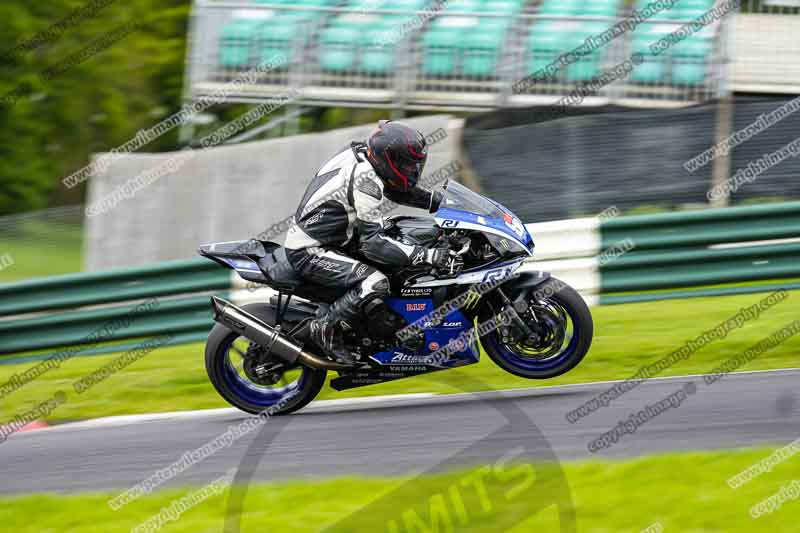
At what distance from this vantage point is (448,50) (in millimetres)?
13469

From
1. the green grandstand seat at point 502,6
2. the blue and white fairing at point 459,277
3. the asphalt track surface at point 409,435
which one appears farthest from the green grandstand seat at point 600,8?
the asphalt track surface at point 409,435

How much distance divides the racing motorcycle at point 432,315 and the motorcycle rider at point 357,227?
0.11 m

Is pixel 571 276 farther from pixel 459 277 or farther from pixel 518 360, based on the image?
pixel 459 277

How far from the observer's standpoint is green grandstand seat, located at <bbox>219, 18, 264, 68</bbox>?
13992 mm

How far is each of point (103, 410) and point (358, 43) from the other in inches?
254

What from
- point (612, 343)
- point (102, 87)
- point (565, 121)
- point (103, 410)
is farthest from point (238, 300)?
point (102, 87)

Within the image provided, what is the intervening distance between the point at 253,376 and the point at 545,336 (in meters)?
2.08

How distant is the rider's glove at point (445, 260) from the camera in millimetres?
7348

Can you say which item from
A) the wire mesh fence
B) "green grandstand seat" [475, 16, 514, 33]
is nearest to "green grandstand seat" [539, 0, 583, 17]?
"green grandstand seat" [475, 16, 514, 33]

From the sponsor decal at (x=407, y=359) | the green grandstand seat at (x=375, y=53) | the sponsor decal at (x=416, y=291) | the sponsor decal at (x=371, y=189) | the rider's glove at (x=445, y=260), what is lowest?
the sponsor decal at (x=407, y=359)

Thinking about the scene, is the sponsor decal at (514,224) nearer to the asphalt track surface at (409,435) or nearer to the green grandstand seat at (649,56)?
the asphalt track surface at (409,435)

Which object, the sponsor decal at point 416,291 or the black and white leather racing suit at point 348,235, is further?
the sponsor decal at point 416,291

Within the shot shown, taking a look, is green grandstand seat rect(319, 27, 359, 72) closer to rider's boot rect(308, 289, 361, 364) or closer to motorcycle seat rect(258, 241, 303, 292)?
motorcycle seat rect(258, 241, 303, 292)

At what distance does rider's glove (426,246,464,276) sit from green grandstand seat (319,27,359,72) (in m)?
6.75
